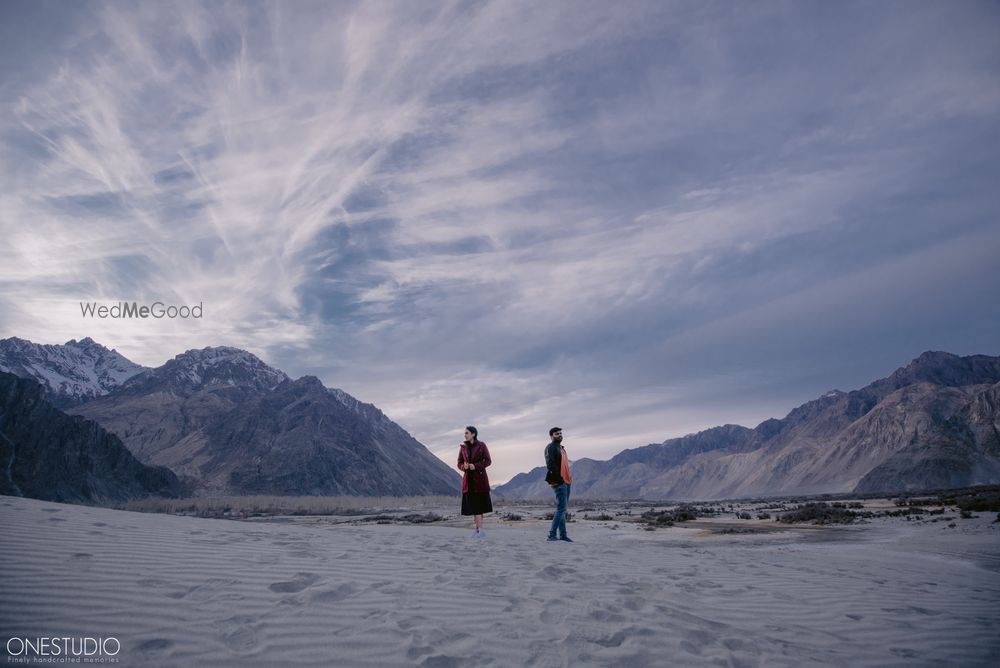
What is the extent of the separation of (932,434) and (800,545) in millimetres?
89021

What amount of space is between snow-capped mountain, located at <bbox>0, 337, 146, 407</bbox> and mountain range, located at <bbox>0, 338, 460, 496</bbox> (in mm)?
315

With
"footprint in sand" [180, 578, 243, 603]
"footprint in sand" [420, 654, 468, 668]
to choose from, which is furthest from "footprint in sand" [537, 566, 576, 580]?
"footprint in sand" [180, 578, 243, 603]

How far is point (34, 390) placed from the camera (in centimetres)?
4803

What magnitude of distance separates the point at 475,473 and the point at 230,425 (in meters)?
102

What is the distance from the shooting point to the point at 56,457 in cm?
4472

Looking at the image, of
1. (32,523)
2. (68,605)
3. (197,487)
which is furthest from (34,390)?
(68,605)

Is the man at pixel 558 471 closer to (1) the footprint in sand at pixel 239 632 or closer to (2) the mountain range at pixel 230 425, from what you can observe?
(1) the footprint in sand at pixel 239 632

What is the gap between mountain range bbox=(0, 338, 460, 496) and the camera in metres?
87.8

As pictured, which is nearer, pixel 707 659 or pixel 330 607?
pixel 707 659

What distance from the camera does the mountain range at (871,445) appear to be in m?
73.4

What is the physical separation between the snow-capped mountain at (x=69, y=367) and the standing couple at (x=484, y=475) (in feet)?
451

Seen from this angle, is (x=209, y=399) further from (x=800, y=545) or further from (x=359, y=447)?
(x=800, y=545)

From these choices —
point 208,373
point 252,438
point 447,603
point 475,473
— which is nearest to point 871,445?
point 252,438

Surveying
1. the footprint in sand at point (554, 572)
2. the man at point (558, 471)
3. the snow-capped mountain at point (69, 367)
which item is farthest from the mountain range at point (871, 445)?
the snow-capped mountain at point (69, 367)
